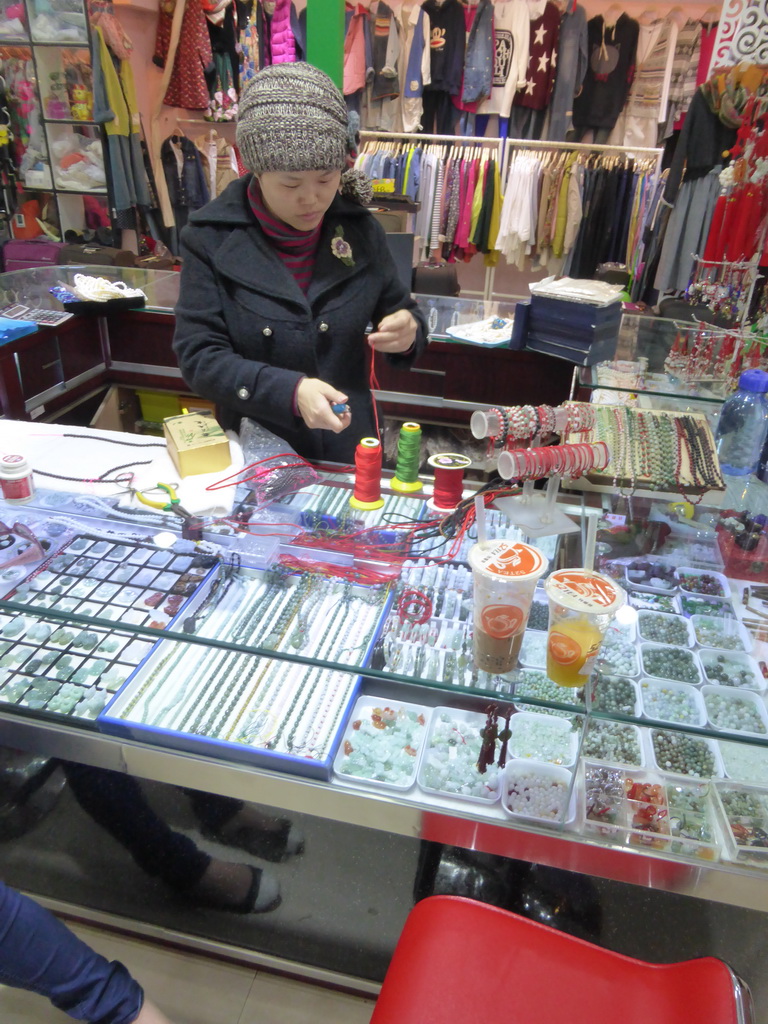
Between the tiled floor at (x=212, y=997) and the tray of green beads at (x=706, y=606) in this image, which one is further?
the tiled floor at (x=212, y=997)

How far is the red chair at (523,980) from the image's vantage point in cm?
100

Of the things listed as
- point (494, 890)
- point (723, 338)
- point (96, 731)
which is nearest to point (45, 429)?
point (96, 731)

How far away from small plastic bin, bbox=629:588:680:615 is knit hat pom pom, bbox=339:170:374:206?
117cm

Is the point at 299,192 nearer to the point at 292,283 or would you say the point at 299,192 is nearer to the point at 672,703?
the point at 292,283

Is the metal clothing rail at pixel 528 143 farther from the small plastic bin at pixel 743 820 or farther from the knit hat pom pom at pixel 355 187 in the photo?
the small plastic bin at pixel 743 820

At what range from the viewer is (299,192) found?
4.83 ft

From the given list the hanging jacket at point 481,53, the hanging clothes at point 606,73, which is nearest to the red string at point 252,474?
the hanging jacket at point 481,53

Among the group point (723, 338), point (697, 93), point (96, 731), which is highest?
point (697, 93)

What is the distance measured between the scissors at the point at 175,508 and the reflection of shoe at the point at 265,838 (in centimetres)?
72

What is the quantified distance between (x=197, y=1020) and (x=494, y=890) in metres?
0.75

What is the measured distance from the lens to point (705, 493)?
152 cm

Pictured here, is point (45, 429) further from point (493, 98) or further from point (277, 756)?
point (493, 98)

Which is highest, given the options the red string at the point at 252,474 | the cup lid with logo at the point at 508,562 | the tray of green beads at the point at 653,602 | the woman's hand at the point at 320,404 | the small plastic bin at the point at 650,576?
the woman's hand at the point at 320,404

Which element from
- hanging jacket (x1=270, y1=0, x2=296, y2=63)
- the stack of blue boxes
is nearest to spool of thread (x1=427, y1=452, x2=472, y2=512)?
the stack of blue boxes
